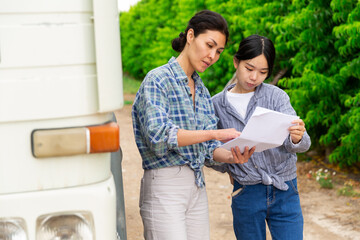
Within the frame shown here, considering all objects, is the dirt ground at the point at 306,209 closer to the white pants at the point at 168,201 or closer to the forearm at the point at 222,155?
the forearm at the point at 222,155

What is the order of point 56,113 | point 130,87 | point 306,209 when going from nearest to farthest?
point 56,113 → point 306,209 → point 130,87

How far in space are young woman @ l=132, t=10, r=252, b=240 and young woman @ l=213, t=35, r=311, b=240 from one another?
0.34 metres

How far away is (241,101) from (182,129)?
2.60 ft

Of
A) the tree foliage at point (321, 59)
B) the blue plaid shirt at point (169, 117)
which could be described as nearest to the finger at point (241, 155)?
the blue plaid shirt at point (169, 117)

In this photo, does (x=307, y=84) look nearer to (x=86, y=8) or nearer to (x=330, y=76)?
(x=330, y=76)

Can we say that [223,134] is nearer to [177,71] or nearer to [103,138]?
[177,71]

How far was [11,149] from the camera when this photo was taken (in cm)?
173

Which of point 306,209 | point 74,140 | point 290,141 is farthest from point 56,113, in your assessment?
point 306,209

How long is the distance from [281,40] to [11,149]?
6340 mm

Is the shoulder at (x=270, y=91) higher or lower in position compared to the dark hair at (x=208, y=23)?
lower

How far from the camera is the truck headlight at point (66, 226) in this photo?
1798 mm

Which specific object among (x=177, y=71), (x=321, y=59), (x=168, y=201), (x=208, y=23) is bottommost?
(x=168, y=201)

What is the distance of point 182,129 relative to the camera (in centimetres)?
253

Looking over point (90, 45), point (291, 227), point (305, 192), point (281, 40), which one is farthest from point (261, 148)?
point (281, 40)
